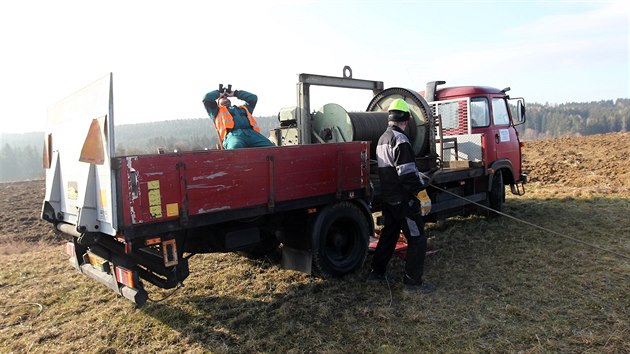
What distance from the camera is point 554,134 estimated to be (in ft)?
262

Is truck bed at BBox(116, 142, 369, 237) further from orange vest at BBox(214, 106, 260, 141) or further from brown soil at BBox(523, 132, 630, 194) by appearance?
brown soil at BBox(523, 132, 630, 194)

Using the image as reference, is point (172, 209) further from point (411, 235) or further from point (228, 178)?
point (411, 235)

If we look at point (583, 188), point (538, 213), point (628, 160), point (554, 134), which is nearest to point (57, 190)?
point (538, 213)

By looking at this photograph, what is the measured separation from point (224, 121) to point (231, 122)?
0.29ft

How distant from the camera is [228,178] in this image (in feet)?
14.3

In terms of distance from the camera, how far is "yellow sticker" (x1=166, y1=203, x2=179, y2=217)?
13.1 feet

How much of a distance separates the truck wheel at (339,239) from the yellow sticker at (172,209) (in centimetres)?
172

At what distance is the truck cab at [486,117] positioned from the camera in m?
8.52

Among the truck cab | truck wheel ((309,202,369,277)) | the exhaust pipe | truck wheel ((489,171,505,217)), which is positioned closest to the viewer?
truck wheel ((309,202,369,277))

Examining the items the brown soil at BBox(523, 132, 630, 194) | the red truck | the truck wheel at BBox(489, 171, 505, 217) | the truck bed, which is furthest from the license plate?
the brown soil at BBox(523, 132, 630, 194)

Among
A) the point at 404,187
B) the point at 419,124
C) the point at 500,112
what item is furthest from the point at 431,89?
the point at 404,187

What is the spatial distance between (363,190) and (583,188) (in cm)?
897

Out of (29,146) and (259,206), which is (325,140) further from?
(29,146)

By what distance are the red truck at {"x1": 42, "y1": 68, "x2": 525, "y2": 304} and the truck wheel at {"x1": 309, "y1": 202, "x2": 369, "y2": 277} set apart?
0.01 meters
